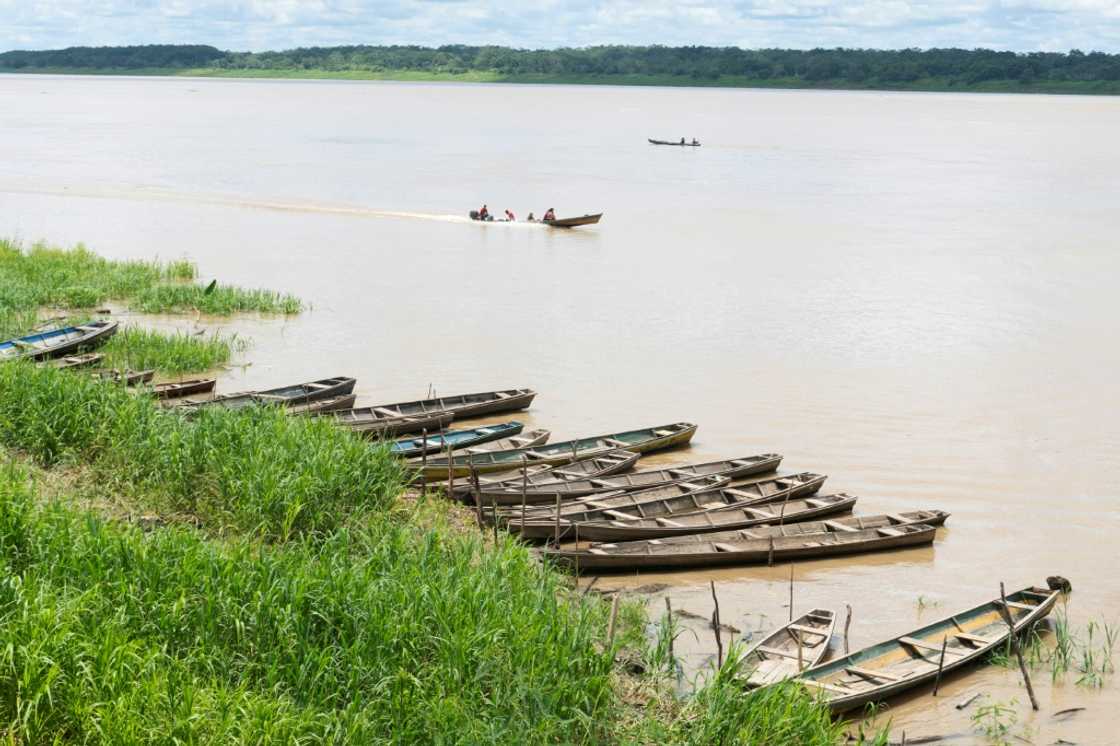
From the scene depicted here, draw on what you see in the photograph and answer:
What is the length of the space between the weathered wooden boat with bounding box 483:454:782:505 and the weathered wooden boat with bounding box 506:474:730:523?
19 centimetres

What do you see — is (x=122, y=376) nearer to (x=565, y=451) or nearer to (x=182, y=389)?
(x=182, y=389)

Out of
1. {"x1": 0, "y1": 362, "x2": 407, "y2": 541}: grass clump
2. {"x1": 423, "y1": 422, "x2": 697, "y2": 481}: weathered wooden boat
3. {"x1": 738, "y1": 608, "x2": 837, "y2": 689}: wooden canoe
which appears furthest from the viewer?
→ {"x1": 423, "y1": 422, "x2": 697, "y2": 481}: weathered wooden boat

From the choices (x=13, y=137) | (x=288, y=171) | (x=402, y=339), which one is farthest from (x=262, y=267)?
(x=13, y=137)

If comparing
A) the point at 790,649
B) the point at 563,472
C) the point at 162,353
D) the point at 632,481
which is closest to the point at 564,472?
the point at 563,472

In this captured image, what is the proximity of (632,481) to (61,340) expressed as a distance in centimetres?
926

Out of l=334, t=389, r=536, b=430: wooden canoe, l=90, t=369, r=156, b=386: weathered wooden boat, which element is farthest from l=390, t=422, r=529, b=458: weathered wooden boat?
l=90, t=369, r=156, b=386: weathered wooden boat

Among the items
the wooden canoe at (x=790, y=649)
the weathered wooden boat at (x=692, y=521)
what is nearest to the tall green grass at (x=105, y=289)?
the weathered wooden boat at (x=692, y=521)

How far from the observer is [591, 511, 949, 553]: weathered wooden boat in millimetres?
12031

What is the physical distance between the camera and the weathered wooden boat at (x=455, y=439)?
13967 millimetres

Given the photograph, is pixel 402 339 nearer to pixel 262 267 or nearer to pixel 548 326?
pixel 548 326

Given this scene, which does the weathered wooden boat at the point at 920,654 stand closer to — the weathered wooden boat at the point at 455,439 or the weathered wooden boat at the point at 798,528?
the weathered wooden boat at the point at 798,528

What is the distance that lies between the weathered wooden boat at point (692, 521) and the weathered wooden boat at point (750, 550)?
324mm

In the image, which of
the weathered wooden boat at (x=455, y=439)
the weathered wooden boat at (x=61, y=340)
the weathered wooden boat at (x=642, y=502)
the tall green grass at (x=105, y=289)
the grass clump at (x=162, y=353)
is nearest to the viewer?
the weathered wooden boat at (x=642, y=502)

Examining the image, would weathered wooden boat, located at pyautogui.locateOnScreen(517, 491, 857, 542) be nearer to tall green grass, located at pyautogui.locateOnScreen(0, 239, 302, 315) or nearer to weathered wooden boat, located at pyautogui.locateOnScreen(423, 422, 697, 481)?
weathered wooden boat, located at pyautogui.locateOnScreen(423, 422, 697, 481)
